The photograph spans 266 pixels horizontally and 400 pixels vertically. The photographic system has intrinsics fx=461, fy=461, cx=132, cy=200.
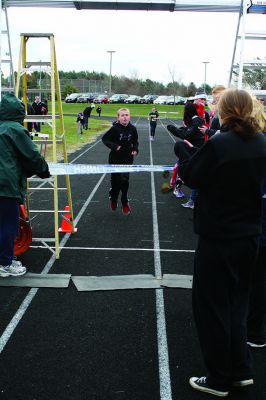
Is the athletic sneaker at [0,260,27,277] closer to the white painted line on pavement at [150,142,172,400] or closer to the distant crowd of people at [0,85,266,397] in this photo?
the white painted line on pavement at [150,142,172,400]

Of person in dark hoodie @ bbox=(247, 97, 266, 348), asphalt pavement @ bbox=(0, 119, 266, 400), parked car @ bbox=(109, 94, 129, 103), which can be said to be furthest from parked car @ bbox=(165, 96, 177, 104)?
person in dark hoodie @ bbox=(247, 97, 266, 348)

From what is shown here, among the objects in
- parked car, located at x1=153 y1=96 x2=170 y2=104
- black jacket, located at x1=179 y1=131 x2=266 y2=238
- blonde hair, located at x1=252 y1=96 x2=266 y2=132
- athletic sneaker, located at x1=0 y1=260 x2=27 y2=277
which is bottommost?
parked car, located at x1=153 y1=96 x2=170 y2=104

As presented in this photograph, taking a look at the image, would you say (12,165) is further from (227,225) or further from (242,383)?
(242,383)

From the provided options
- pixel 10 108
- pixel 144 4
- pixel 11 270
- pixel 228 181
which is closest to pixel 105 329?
pixel 11 270

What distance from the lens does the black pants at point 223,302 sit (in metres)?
2.96

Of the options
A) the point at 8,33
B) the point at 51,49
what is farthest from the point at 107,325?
the point at 8,33

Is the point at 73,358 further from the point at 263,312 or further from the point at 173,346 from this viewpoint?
the point at 263,312

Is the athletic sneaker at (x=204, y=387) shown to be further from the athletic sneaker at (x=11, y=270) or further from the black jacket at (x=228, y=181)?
the athletic sneaker at (x=11, y=270)

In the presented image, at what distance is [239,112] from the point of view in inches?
115

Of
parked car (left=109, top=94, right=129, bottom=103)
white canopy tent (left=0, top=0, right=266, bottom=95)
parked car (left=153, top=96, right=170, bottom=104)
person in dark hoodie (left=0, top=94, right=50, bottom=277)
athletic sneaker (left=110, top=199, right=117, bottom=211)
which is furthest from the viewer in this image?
parked car (left=153, top=96, right=170, bottom=104)

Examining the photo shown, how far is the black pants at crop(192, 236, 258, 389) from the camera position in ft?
9.73

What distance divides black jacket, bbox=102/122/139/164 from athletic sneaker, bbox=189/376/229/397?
17.1ft

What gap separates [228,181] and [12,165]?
2.83 meters

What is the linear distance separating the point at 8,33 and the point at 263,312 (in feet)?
19.5
